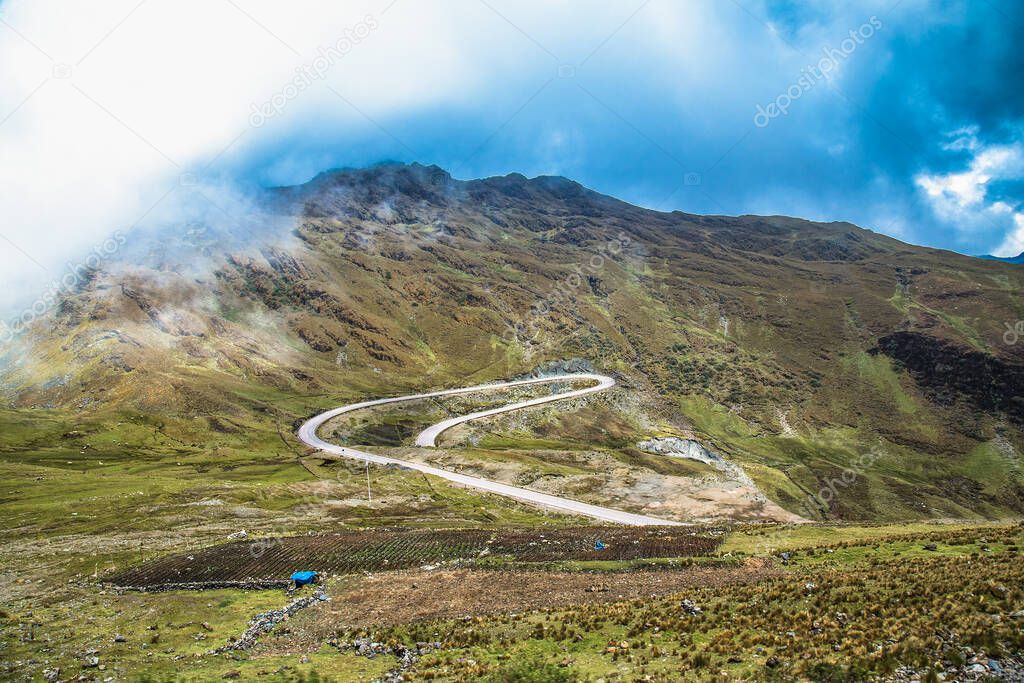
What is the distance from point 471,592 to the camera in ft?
133

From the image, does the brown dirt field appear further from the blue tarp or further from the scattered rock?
the scattered rock

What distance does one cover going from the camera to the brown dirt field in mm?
35625

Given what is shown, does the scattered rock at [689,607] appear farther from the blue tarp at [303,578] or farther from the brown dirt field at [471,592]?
the blue tarp at [303,578]

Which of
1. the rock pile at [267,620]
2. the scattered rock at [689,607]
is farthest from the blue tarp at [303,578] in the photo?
the scattered rock at [689,607]

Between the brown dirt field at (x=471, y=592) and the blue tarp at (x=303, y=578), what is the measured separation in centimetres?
231

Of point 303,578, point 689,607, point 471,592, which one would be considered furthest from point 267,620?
point 689,607

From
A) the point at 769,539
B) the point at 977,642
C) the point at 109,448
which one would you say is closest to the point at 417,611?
the point at 977,642

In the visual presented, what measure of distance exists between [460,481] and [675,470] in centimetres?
7698

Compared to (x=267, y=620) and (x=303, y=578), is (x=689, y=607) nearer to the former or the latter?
(x=267, y=620)

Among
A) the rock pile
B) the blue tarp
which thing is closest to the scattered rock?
the rock pile

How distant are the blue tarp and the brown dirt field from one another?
2.31 meters

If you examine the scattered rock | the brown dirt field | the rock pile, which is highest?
the scattered rock

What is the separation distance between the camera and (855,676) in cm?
1972

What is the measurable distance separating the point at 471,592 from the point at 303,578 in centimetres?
1507
